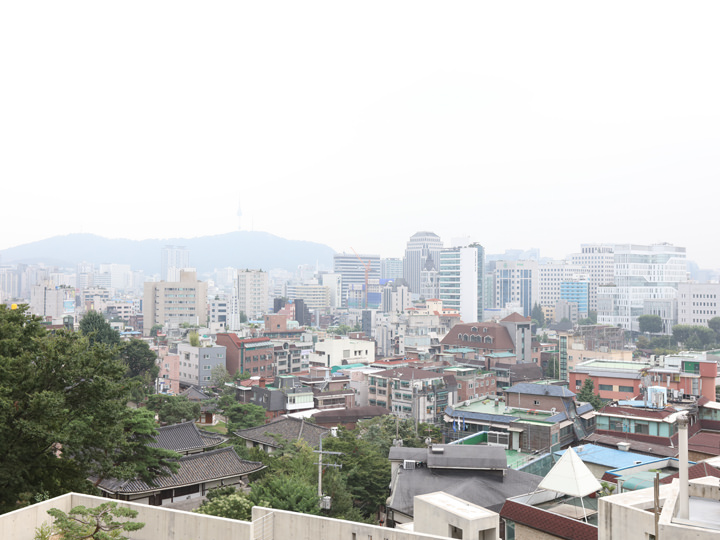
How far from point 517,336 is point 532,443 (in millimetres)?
29278

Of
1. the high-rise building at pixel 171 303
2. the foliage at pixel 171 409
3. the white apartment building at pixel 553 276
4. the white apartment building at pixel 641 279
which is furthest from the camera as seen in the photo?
the white apartment building at pixel 553 276

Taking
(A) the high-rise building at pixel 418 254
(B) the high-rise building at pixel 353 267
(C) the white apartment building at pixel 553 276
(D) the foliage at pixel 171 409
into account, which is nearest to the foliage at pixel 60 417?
(D) the foliage at pixel 171 409

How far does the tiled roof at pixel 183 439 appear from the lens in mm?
19830

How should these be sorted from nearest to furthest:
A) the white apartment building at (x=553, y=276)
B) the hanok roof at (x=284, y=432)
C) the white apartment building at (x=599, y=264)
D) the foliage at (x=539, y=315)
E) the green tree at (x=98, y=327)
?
the hanok roof at (x=284, y=432) < the green tree at (x=98, y=327) < the foliage at (x=539, y=315) < the white apartment building at (x=553, y=276) < the white apartment building at (x=599, y=264)

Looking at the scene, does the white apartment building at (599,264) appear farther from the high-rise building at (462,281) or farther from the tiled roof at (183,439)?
the tiled roof at (183,439)

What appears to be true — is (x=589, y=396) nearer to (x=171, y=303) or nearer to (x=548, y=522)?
(x=548, y=522)

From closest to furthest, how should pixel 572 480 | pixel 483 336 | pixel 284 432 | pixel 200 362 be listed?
pixel 572 480 → pixel 284 432 → pixel 200 362 → pixel 483 336

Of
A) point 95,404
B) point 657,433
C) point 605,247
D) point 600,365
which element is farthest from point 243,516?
point 605,247

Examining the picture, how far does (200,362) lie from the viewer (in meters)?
44.1

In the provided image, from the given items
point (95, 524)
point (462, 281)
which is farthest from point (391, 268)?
point (95, 524)

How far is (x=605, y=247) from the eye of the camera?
4867 inches

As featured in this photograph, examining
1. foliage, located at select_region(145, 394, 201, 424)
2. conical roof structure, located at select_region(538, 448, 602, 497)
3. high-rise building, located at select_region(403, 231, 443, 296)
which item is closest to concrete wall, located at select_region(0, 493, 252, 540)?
conical roof structure, located at select_region(538, 448, 602, 497)

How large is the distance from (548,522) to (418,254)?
14584 centimetres

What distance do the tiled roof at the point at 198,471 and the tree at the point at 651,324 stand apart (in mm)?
69438
